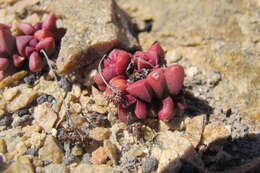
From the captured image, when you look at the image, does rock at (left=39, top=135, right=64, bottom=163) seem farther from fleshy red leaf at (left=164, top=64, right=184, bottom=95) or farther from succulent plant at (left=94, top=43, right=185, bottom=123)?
fleshy red leaf at (left=164, top=64, right=184, bottom=95)

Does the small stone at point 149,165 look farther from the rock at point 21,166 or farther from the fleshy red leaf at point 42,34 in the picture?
the fleshy red leaf at point 42,34

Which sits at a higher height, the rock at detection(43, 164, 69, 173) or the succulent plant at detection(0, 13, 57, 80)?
the succulent plant at detection(0, 13, 57, 80)

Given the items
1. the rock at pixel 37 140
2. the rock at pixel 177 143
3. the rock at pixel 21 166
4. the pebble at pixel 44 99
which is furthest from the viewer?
the pebble at pixel 44 99

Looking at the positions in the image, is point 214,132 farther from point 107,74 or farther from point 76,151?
point 76,151

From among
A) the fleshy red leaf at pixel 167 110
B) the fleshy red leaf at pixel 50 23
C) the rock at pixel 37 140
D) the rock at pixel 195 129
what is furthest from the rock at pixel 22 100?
the rock at pixel 195 129

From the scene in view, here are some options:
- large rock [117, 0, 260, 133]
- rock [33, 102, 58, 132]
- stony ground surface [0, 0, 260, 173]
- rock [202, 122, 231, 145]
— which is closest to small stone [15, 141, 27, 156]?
stony ground surface [0, 0, 260, 173]

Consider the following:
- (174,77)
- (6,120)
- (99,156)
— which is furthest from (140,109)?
(6,120)

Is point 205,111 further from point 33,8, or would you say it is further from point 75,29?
point 33,8
